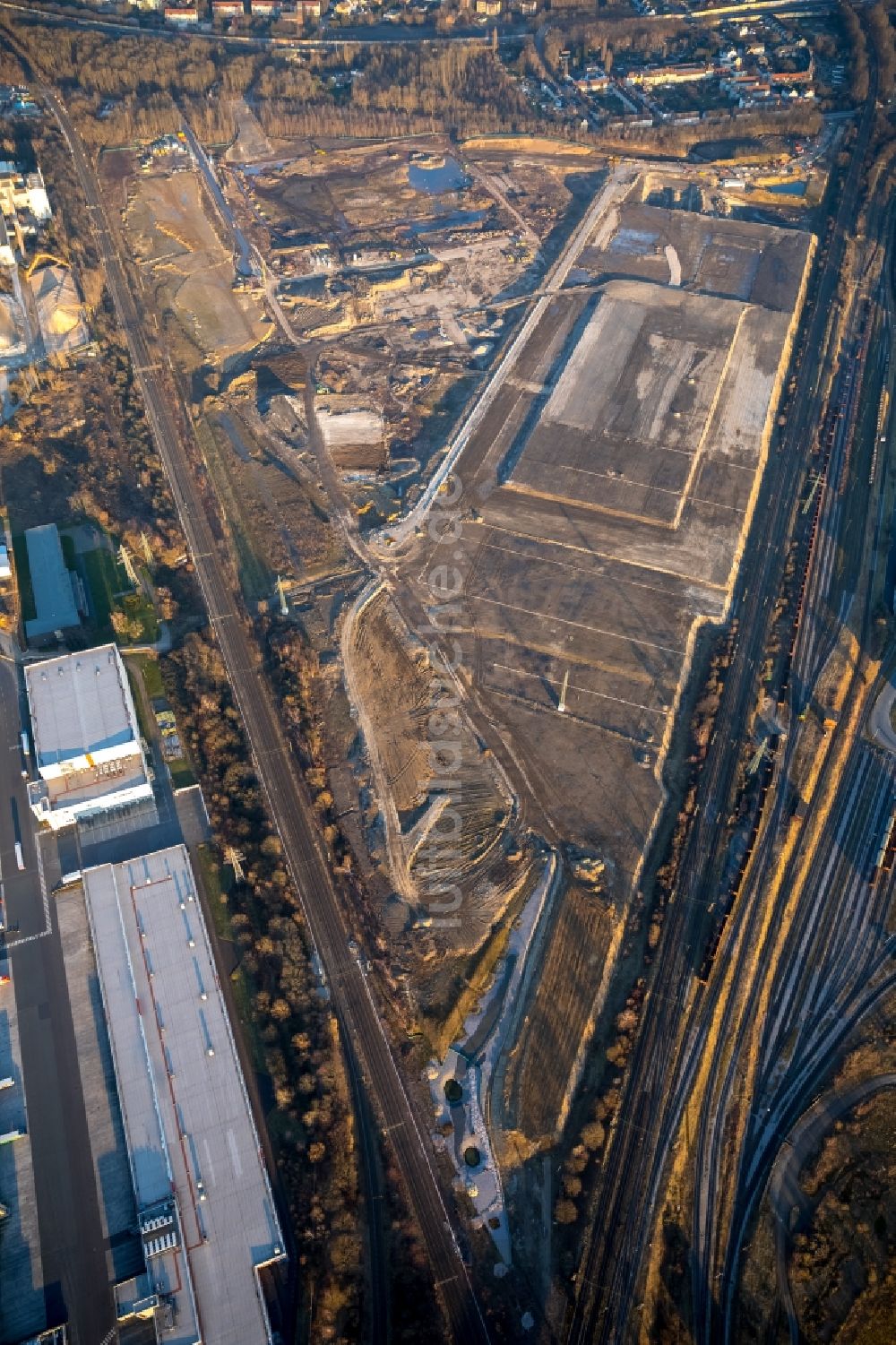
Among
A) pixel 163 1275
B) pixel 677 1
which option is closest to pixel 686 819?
pixel 163 1275

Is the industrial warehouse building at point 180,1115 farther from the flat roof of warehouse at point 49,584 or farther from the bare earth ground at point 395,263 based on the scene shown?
the bare earth ground at point 395,263

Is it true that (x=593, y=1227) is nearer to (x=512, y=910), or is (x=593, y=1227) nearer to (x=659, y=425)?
(x=512, y=910)

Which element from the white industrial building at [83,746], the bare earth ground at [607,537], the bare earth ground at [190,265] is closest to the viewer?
the white industrial building at [83,746]

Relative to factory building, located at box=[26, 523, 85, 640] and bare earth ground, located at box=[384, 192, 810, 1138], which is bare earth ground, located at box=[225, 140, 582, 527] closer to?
bare earth ground, located at box=[384, 192, 810, 1138]

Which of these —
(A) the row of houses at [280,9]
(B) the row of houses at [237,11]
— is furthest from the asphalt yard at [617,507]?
(B) the row of houses at [237,11]

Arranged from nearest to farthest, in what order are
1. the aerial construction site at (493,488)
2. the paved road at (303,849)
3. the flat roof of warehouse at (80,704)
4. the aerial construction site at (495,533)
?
the paved road at (303,849)
the aerial construction site at (495,533)
the aerial construction site at (493,488)
the flat roof of warehouse at (80,704)

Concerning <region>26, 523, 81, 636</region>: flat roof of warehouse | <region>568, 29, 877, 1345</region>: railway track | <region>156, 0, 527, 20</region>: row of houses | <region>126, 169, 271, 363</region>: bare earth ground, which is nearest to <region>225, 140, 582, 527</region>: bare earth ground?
<region>126, 169, 271, 363</region>: bare earth ground

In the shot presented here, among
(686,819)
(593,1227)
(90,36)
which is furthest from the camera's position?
(90,36)

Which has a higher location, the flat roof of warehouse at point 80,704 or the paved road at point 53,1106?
the flat roof of warehouse at point 80,704
